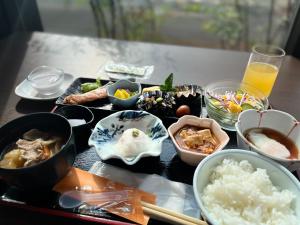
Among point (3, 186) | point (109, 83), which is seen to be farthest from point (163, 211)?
point (109, 83)

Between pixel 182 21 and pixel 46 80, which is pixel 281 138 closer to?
pixel 46 80

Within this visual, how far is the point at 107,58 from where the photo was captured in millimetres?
1970

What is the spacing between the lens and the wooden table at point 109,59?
152cm

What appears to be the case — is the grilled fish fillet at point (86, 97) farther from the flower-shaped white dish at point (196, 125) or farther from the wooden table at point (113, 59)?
the flower-shaped white dish at point (196, 125)

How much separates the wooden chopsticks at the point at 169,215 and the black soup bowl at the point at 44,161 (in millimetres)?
318

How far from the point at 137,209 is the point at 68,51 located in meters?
1.60

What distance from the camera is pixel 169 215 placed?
83 centimetres

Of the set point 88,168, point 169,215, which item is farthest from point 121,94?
point 169,215

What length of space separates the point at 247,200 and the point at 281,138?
39cm

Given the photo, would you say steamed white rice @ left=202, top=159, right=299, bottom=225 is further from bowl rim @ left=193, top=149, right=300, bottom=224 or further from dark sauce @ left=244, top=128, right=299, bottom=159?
dark sauce @ left=244, top=128, right=299, bottom=159

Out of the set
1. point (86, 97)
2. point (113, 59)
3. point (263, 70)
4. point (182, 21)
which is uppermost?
point (263, 70)

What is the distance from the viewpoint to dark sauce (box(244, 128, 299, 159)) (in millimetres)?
1021

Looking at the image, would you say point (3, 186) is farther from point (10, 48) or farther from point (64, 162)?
point (10, 48)

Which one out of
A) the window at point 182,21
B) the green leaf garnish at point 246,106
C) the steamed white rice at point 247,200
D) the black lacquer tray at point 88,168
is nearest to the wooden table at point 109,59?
the green leaf garnish at point 246,106
